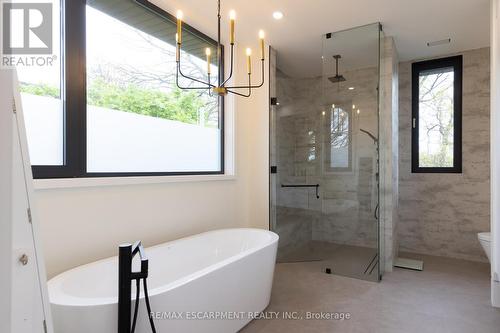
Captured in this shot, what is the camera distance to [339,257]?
3584 mm

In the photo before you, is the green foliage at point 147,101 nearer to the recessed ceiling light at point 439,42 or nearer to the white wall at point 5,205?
the white wall at point 5,205

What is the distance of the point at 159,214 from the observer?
2.52 metres

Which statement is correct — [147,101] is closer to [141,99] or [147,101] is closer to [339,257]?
[141,99]

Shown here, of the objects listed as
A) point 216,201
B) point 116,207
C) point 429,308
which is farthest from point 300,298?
point 116,207

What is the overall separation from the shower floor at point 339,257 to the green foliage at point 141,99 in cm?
209

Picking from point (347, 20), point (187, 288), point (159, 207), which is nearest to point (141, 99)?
point (159, 207)

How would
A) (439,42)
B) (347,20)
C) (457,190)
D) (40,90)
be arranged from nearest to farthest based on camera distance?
(40,90) < (347,20) < (439,42) < (457,190)

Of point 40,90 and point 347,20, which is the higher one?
point 347,20

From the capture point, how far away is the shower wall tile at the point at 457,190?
3564mm

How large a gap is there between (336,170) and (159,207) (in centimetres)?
224

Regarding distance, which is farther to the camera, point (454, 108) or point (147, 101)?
point (454, 108)

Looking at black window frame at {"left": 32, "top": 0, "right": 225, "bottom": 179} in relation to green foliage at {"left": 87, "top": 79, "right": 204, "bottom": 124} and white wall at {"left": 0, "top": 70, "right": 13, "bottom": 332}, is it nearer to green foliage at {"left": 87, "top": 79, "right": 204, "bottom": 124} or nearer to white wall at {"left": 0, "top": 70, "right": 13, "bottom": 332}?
green foliage at {"left": 87, "top": 79, "right": 204, "bottom": 124}

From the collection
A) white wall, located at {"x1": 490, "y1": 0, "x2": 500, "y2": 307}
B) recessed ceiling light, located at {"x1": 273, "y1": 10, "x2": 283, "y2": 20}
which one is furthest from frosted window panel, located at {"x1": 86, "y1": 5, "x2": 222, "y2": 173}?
white wall, located at {"x1": 490, "y1": 0, "x2": 500, "y2": 307}

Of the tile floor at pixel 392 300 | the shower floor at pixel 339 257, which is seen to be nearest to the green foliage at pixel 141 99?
the tile floor at pixel 392 300
